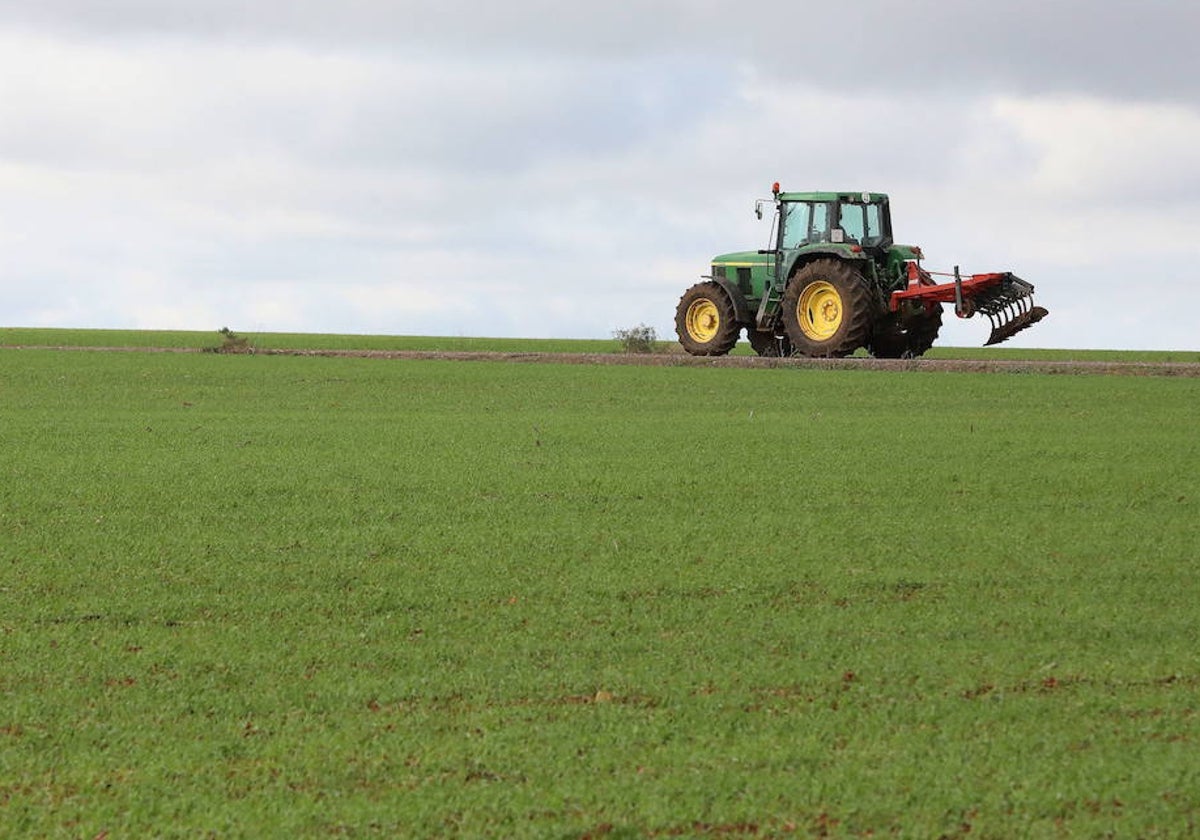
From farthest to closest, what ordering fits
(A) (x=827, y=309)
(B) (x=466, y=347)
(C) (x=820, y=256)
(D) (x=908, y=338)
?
(B) (x=466, y=347)
(D) (x=908, y=338)
(C) (x=820, y=256)
(A) (x=827, y=309)

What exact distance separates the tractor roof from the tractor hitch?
1.05 m

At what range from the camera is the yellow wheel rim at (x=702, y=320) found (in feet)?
71.1

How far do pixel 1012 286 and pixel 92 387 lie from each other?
11.2 metres

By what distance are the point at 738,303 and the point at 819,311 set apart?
5.04 ft

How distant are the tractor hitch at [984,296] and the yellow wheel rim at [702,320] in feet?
9.70

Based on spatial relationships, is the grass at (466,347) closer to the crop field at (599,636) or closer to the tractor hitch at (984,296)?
the tractor hitch at (984,296)

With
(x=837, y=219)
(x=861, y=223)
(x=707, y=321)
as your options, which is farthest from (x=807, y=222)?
(x=707, y=321)

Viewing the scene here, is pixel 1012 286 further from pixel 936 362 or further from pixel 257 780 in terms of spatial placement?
pixel 257 780

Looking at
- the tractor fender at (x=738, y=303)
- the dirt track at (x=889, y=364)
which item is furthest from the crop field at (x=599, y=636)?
the tractor fender at (x=738, y=303)

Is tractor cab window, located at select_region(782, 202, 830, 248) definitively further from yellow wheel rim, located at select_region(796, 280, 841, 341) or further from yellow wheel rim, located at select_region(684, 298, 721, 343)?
yellow wheel rim, located at select_region(684, 298, 721, 343)

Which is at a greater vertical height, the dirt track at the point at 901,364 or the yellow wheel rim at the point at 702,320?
the yellow wheel rim at the point at 702,320

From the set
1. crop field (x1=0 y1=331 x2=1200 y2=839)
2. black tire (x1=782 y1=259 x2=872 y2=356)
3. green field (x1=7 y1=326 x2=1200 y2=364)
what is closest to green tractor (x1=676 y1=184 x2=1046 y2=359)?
black tire (x1=782 y1=259 x2=872 y2=356)

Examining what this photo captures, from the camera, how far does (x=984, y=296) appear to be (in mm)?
19188

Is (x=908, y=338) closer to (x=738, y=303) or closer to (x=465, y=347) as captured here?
(x=738, y=303)
